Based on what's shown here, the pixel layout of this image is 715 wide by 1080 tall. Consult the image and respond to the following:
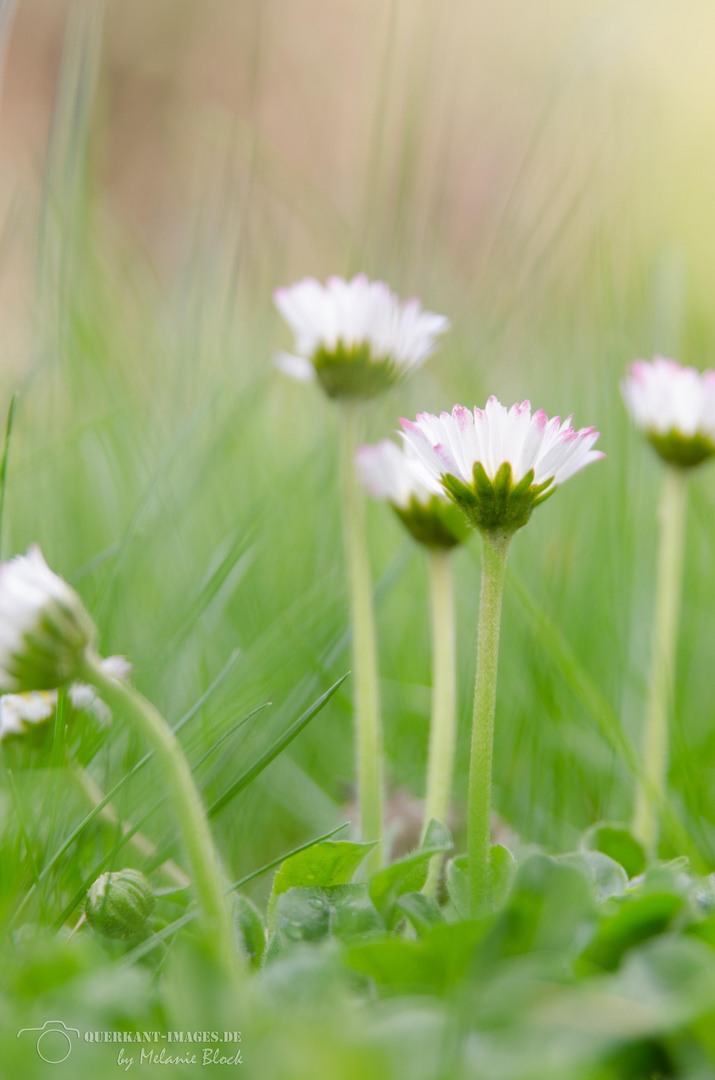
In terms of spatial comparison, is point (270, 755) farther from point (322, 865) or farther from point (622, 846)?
point (622, 846)

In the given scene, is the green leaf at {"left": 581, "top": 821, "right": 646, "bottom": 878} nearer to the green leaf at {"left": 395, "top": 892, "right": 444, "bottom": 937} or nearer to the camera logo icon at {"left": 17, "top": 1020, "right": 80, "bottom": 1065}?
the green leaf at {"left": 395, "top": 892, "right": 444, "bottom": 937}

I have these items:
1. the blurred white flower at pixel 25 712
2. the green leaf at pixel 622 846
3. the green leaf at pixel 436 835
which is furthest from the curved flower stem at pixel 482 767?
the blurred white flower at pixel 25 712

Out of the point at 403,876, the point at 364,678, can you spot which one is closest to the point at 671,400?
the point at 364,678

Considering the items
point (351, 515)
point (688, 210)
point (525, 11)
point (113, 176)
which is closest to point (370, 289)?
point (351, 515)

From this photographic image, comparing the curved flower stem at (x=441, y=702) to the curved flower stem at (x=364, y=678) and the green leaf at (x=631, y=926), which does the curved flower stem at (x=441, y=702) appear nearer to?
the curved flower stem at (x=364, y=678)

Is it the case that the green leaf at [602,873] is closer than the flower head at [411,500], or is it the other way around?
the green leaf at [602,873]

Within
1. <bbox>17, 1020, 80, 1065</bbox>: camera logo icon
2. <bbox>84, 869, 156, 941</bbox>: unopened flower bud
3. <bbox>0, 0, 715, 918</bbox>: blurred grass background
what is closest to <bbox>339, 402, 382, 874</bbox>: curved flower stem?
<bbox>0, 0, 715, 918</bbox>: blurred grass background

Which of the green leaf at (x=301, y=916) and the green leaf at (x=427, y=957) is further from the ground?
the green leaf at (x=301, y=916)
